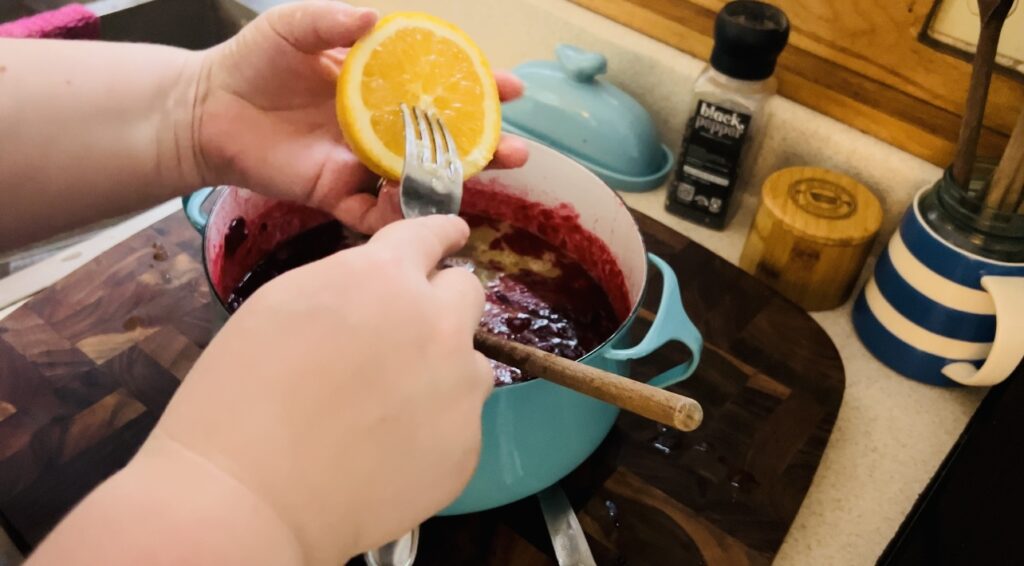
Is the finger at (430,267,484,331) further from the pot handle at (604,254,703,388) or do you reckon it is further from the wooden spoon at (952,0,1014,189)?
the wooden spoon at (952,0,1014,189)

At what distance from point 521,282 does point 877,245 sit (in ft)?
1.19

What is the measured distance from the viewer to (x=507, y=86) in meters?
0.63

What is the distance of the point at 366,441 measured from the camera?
0.36 metres

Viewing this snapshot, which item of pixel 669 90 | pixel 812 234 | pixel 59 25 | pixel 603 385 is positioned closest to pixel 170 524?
pixel 603 385

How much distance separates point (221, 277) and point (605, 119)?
41cm

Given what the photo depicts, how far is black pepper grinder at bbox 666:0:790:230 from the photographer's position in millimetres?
700

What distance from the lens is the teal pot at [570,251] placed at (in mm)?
496

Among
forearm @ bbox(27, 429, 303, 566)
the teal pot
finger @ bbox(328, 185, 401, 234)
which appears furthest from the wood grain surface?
forearm @ bbox(27, 429, 303, 566)

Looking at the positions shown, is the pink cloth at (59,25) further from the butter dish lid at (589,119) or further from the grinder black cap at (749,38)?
the grinder black cap at (749,38)

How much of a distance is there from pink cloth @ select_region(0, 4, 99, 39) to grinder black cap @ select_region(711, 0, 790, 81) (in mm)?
713

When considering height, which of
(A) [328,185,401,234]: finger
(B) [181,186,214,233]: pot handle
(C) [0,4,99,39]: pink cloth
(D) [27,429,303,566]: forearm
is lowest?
(C) [0,4,99,39]: pink cloth

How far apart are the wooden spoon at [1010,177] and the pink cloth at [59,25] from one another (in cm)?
92

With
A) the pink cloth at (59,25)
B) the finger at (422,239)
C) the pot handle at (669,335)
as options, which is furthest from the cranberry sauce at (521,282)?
the pink cloth at (59,25)

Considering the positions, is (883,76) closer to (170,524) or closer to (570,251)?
(570,251)
